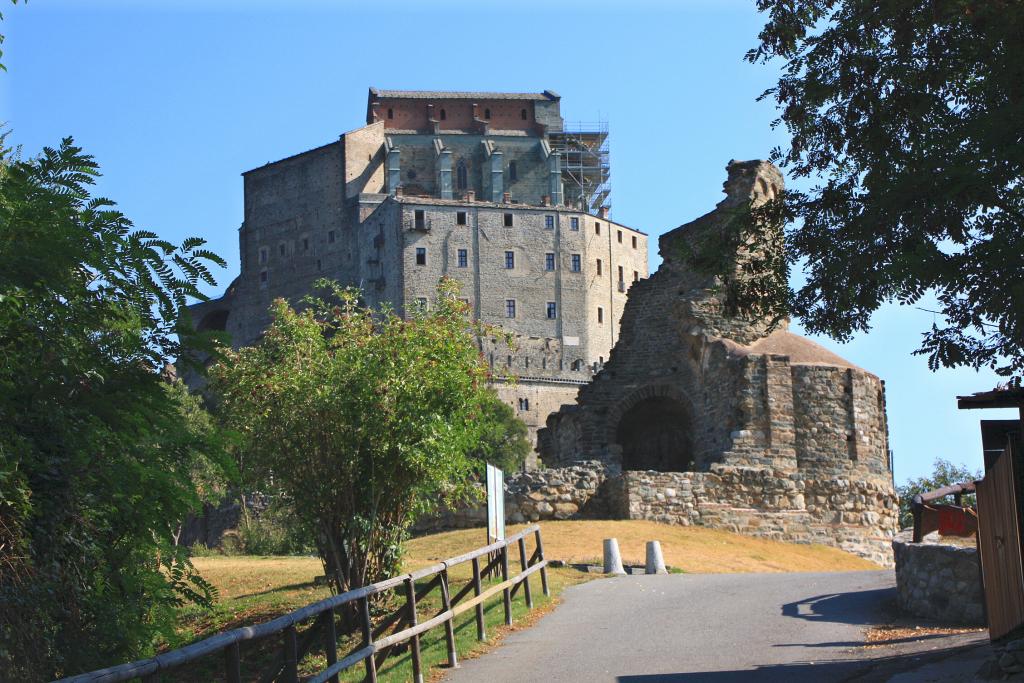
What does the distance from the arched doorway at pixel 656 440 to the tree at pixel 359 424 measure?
20.0 meters

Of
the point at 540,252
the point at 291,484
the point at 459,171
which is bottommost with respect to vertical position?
the point at 291,484

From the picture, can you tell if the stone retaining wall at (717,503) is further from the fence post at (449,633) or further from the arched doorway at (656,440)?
the fence post at (449,633)

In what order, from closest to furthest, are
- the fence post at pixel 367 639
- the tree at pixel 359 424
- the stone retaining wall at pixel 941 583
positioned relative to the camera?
1. the fence post at pixel 367 639
2. the stone retaining wall at pixel 941 583
3. the tree at pixel 359 424

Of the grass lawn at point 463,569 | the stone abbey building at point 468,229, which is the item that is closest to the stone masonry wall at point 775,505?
the grass lawn at point 463,569

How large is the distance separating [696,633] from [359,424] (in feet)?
19.6

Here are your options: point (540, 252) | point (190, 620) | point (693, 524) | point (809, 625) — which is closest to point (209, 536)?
point (693, 524)

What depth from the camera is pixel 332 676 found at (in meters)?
9.51

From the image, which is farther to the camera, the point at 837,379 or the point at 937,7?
the point at 837,379

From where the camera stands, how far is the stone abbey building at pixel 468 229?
11388 centimetres

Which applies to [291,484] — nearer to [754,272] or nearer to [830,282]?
[754,272]

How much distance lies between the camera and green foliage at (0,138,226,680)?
8.31 metres

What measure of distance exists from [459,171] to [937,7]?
11690 centimetres

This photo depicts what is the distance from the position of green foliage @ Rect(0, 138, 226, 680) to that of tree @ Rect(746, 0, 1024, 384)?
5.64m

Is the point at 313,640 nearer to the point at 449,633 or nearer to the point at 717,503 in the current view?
the point at 449,633
